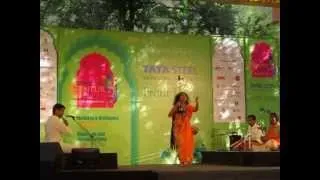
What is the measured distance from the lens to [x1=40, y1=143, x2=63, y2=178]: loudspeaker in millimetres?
5867

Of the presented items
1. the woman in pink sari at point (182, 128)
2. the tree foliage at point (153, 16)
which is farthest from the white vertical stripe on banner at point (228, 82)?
the tree foliage at point (153, 16)

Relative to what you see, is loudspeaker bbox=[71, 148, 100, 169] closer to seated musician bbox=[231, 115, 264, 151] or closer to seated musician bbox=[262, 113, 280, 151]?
seated musician bbox=[262, 113, 280, 151]

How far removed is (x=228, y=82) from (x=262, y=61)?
0.87 meters

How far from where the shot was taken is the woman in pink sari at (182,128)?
9.73 meters

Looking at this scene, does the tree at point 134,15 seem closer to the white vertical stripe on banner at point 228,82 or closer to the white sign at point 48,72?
the white vertical stripe on banner at point 228,82

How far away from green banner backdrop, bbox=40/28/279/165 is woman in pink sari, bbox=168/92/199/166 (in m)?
0.11

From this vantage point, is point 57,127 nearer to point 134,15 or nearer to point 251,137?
point 251,137

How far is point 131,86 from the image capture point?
9609mm

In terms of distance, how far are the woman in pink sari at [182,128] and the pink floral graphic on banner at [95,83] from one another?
1.08 metres

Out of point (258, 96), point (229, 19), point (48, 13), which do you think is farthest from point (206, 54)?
point (229, 19)
